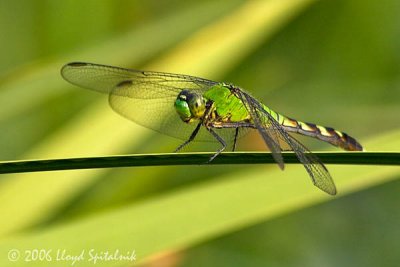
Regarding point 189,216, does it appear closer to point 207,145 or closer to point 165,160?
point 165,160

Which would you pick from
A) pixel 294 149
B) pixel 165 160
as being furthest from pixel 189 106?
pixel 165 160

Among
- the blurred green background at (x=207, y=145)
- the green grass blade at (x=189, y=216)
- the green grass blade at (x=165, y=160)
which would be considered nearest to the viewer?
the green grass blade at (x=165, y=160)

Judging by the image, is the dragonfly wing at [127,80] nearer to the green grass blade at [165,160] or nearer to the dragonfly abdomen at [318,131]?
the dragonfly abdomen at [318,131]

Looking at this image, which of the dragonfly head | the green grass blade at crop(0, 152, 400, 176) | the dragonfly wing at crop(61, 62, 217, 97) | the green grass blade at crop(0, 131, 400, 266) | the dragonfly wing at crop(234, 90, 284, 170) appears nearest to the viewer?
the green grass blade at crop(0, 152, 400, 176)

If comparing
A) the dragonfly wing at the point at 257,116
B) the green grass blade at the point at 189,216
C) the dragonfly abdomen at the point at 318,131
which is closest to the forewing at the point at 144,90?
the dragonfly wing at the point at 257,116

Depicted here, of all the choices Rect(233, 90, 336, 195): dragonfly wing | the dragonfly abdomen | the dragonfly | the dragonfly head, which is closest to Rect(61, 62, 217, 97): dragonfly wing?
the dragonfly

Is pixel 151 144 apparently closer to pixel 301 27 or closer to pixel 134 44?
pixel 134 44

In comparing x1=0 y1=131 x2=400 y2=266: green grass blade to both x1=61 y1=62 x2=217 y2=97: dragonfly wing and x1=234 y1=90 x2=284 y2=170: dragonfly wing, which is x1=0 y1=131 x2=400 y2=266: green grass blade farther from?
x1=61 y1=62 x2=217 y2=97: dragonfly wing
